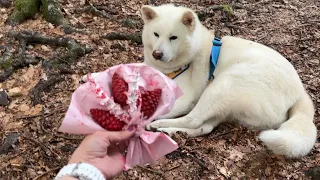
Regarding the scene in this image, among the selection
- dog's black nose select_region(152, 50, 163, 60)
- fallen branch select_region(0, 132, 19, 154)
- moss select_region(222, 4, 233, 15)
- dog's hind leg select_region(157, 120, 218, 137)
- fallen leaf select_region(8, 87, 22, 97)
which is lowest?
fallen branch select_region(0, 132, 19, 154)

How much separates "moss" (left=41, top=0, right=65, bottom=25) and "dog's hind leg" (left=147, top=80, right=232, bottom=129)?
8.62 feet

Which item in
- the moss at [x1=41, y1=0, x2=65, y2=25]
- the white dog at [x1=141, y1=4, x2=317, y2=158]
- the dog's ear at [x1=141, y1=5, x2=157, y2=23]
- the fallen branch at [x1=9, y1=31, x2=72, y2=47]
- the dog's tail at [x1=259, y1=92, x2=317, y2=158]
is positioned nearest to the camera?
the dog's tail at [x1=259, y1=92, x2=317, y2=158]

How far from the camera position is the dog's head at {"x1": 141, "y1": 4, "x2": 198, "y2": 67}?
4.00 meters

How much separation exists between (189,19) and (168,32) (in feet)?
0.84

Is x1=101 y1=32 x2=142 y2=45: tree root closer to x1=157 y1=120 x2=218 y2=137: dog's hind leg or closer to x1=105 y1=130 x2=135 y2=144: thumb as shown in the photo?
x1=157 y1=120 x2=218 y2=137: dog's hind leg

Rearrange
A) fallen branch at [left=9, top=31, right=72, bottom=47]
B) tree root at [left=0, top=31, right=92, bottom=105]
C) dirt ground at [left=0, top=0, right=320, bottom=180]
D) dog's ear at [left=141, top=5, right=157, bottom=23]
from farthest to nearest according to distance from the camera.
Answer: fallen branch at [left=9, top=31, right=72, bottom=47] < tree root at [left=0, top=31, right=92, bottom=105] < dog's ear at [left=141, top=5, right=157, bottom=23] < dirt ground at [left=0, top=0, right=320, bottom=180]

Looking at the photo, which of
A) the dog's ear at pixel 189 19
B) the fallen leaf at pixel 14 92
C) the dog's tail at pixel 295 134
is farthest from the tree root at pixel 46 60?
the dog's tail at pixel 295 134

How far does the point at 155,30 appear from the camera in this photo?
4086mm

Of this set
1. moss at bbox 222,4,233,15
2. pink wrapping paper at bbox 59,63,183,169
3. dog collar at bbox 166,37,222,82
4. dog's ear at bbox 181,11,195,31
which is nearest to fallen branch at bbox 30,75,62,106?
dog collar at bbox 166,37,222,82

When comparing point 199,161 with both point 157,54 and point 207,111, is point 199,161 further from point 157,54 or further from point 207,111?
point 157,54

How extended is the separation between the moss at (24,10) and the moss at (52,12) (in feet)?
0.45

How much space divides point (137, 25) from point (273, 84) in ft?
8.77

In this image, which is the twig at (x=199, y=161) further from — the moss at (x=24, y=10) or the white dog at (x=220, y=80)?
the moss at (x=24, y=10)

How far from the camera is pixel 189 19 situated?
4.04 m
